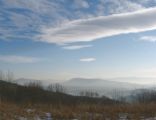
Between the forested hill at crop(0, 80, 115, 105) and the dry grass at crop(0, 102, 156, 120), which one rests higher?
the forested hill at crop(0, 80, 115, 105)

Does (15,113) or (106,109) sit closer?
(15,113)

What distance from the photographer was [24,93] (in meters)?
46.5

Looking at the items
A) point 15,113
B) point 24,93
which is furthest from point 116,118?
point 24,93

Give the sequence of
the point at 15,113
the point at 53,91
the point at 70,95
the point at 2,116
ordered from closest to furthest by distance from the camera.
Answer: the point at 2,116
the point at 15,113
the point at 53,91
the point at 70,95

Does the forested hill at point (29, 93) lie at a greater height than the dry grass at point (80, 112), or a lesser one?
greater

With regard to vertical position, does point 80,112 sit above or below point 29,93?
below

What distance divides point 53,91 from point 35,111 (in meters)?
38.6

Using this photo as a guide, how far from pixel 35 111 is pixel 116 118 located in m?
3.65

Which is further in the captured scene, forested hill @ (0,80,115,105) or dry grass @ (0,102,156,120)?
forested hill @ (0,80,115,105)

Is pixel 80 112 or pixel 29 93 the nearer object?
pixel 80 112

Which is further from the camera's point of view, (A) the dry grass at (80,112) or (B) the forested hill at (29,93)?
(B) the forested hill at (29,93)

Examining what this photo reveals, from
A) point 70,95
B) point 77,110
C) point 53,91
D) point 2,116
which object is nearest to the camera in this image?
point 2,116

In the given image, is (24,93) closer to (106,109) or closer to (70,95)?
(70,95)

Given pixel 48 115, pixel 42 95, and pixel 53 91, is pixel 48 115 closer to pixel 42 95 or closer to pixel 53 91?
pixel 42 95
